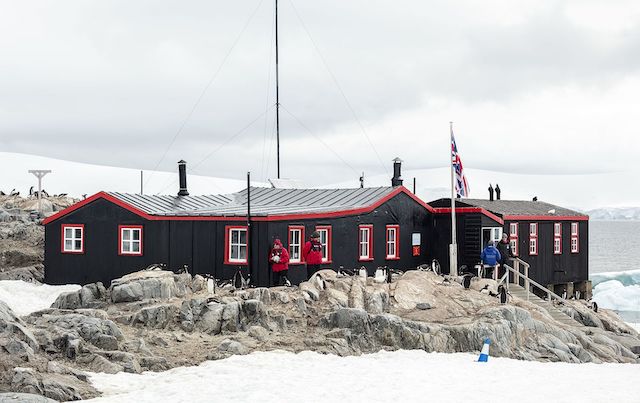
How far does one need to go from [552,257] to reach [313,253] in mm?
17807

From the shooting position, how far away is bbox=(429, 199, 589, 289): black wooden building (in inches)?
1416

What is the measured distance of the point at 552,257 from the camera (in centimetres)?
4234

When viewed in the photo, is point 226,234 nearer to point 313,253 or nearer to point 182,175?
point 313,253

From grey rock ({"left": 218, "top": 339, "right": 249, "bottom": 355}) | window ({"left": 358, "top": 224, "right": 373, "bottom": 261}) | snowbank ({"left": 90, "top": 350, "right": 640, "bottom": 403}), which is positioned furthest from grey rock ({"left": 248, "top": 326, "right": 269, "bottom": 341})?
window ({"left": 358, "top": 224, "right": 373, "bottom": 261})

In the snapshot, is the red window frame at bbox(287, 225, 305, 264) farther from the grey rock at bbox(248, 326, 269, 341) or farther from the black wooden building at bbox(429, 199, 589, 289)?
the black wooden building at bbox(429, 199, 589, 289)

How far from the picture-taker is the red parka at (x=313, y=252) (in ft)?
96.9

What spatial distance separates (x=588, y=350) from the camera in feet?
92.4

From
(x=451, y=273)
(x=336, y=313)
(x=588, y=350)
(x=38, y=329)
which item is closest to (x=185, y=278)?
(x=336, y=313)

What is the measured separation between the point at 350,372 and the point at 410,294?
817cm

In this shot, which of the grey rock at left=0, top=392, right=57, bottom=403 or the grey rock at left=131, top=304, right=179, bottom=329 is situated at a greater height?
the grey rock at left=131, top=304, right=179, bottom=329

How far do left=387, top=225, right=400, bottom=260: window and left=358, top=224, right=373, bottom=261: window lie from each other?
1.32m

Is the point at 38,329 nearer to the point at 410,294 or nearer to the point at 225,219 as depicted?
the point at 225,219

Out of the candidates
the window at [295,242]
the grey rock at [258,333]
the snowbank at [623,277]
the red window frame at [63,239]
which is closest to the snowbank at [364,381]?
the grey rock at [258,333]

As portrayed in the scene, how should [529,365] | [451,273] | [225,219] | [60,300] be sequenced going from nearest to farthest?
[529,365] < [60,300] < [225,219] < [451,273]
